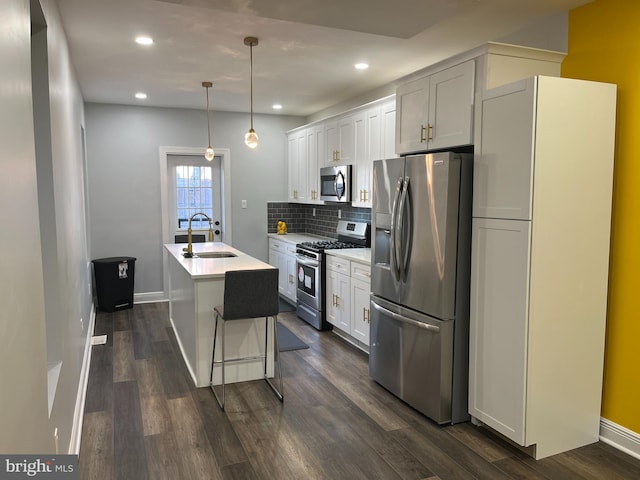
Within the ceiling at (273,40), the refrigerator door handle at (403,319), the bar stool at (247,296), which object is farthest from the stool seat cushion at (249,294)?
the ceiling at (273,40)

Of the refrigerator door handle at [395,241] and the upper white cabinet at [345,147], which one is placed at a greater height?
the upper white cabinet at [345,147]

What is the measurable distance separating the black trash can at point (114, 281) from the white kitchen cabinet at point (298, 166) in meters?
2.38

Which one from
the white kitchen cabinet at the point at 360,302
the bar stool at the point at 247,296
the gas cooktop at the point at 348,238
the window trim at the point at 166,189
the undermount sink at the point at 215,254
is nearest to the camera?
the bar stool at the point at 247,296

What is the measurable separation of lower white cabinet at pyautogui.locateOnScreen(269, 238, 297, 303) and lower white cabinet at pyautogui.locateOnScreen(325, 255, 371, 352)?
102 centimetres

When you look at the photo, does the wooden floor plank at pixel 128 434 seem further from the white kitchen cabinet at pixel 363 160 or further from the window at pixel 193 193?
the window at pixel 193 193

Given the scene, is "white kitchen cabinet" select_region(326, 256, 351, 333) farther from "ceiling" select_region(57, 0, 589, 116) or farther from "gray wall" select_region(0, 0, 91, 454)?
"gray wall" select_region(0, 0, 91, 454)

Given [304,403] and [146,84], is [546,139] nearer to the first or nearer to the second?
[304,403]

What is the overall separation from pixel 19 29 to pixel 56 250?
1122 millimetres

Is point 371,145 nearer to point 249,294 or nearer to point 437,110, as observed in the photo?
point 437,110

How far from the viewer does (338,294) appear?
4934 mm

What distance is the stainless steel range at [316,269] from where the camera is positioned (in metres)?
Result: 5.25

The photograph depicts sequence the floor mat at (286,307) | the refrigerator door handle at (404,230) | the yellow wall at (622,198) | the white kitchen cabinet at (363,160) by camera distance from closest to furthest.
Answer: the yellow wall at (622,198) < the refrigerator door handle at (404,230) < the white kitchen cabinet at (363,160) < the floor mat at (286,307)

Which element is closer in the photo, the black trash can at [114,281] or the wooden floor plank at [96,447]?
the wooden floor plank at [96,447]

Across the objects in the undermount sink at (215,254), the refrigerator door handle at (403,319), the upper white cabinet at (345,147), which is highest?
the upper white cabinet at (345,147)
